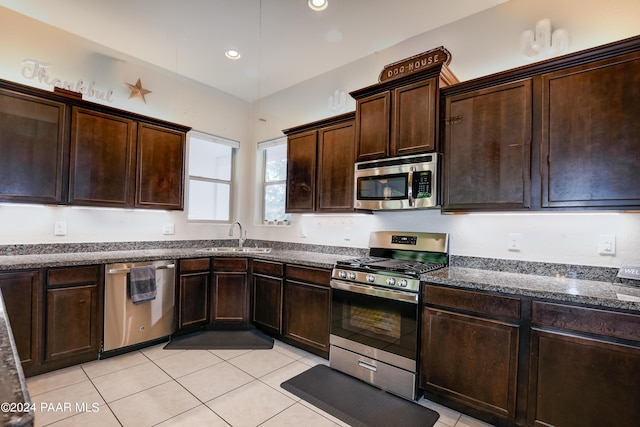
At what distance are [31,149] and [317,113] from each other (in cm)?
280

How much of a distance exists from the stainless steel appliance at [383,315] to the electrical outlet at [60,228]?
262 centimetres

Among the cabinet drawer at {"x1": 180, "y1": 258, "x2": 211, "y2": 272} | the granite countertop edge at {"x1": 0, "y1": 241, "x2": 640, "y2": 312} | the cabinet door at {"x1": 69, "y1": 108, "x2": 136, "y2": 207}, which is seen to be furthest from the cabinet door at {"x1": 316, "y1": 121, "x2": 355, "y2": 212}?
the cabinet door at {"x1": 69, "y1": 108, "x2": 136, "y2": 207}

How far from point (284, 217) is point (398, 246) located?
180 cm

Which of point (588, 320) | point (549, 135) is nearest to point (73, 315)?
point (588, 320)

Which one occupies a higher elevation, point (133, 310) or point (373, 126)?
point (373, 126)

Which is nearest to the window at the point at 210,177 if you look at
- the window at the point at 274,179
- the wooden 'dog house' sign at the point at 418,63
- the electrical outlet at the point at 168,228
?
the electrical outlet at the point at 168,228

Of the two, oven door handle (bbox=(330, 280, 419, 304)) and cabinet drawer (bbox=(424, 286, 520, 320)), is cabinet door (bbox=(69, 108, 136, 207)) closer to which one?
oven door handle (bbox=(330, 280, 419, 304))

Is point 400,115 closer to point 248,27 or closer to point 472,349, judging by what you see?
point 248,27

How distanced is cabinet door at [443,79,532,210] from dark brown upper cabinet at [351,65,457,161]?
0.51ft

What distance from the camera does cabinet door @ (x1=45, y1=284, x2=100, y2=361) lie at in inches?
97.9

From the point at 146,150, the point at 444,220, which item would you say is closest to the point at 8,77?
the point at 146,150

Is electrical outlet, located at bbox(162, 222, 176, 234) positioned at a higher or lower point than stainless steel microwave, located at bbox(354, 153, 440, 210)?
lower

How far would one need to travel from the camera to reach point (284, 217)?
431 centimetres

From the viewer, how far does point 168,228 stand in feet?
12.6
